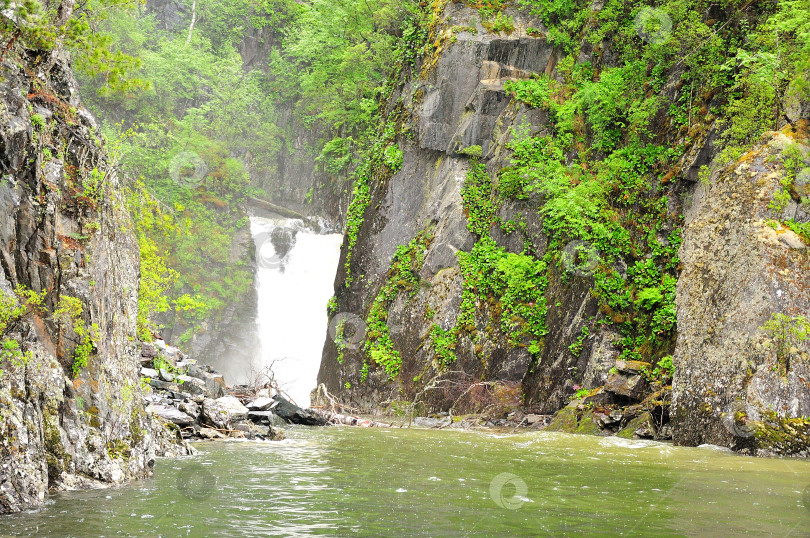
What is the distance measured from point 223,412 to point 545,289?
921cm

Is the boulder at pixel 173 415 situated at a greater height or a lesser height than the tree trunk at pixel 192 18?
lesser

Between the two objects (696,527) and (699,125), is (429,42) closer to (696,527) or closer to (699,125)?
(699,125)

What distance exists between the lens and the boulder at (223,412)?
12836 millimetres

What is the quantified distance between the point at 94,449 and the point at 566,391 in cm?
1140

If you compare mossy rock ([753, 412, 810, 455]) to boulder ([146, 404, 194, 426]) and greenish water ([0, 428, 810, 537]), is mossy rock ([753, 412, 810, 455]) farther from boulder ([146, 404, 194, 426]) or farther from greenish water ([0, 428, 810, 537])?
boulder ([146, 404, 194, 426])

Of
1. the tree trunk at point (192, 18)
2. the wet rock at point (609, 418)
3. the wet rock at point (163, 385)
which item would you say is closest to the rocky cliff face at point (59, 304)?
the wet rock at point (163, 385)

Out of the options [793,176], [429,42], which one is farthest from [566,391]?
[429,42]

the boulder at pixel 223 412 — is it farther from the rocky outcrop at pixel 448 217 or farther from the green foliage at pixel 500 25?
the green foliage at pixel 500 25

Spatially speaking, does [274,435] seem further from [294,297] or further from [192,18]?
[192,18]

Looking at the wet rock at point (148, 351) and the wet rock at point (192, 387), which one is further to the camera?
the wet rock at point (192, 387)

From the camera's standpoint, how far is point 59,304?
6613 millimetres

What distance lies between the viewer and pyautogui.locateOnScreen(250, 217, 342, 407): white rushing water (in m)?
28.8

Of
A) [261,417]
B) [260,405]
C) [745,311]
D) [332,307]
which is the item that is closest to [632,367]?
[745,311]

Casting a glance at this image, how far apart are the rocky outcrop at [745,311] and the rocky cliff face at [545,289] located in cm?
3
